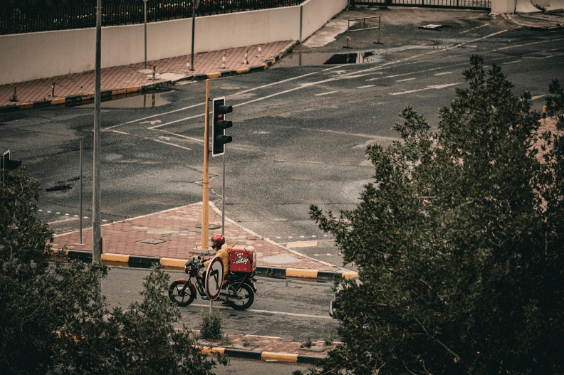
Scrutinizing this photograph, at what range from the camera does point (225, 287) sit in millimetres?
15273

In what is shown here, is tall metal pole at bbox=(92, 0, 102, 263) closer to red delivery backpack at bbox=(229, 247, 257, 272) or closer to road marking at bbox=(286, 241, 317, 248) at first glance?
red delivery backpack at bbox=(229, 247, 257, 272)

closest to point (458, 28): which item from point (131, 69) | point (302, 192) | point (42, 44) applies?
point (131, 69)

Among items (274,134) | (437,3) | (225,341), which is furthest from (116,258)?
(437,3)

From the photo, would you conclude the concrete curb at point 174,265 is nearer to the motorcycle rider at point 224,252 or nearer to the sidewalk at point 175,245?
the sidewalk at point 175,245

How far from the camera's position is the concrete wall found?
102 feet

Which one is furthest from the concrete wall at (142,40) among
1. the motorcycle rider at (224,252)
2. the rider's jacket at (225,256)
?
the rider's jacket at (225,256)

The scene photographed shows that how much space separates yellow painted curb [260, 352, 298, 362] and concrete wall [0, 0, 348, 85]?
20945 mm

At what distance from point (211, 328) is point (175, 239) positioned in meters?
5.79

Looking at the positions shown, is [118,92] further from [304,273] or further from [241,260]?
[241,260]

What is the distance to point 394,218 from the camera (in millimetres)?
→ 8523

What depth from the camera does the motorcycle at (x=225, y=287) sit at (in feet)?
49.5

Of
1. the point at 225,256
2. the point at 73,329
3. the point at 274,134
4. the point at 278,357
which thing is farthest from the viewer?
the point at 274,134

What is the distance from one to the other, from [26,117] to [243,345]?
17016 mm

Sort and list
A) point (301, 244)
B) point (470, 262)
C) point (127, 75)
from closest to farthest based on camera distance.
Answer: point (470, 262) < point (301, 244) < point (127, 75)
